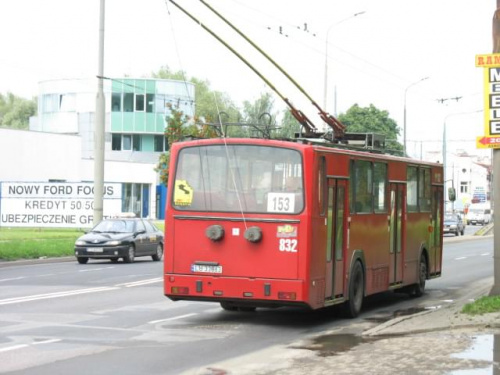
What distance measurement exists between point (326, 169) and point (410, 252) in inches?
216

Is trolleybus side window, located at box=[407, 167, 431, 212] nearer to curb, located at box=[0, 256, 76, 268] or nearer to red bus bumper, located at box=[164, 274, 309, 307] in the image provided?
red bus bumper, located at box=[164, 274, 309, 307]

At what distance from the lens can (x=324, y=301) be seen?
1510cm

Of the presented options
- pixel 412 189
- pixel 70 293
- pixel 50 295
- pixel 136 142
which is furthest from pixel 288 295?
pixel 136 142

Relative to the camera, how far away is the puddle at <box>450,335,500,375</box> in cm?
1014

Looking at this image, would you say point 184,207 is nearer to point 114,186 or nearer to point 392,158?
point 392,158

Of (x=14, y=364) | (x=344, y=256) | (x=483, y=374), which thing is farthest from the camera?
(x=344, y=256)

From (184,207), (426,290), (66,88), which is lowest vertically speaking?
(426,290)

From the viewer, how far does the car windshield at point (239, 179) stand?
577 inches

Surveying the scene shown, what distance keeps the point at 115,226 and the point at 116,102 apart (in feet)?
180

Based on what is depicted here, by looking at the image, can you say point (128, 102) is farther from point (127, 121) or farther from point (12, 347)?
point (12, 347)

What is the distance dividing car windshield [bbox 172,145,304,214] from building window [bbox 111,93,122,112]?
71853mm

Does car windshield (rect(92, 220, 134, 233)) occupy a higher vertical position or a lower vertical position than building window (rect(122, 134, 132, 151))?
lower

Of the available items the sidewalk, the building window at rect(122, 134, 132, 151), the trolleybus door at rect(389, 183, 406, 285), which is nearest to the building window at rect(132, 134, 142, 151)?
the building window at rect(122, 134, 132, 151)

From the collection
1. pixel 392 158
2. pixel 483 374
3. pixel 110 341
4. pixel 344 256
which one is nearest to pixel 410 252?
pixel 392 158
